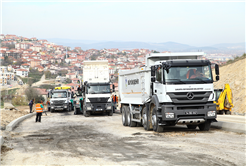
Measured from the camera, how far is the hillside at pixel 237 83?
28672 millimetres

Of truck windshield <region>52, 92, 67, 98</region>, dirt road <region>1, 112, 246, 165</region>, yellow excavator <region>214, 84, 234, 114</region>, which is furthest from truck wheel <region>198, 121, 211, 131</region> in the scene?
truck windshield <region>52, 92, 67, 98</region>

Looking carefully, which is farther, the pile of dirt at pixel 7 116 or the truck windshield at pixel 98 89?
the truck windshield at pixel 98 89

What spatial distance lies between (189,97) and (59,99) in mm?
25055

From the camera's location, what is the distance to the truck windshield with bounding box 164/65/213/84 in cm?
1269

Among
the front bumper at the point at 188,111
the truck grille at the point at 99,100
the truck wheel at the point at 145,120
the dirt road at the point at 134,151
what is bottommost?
the dirt road at the point at 134,151

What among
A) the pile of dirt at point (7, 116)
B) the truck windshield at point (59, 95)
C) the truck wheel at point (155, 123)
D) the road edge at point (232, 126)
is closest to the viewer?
the road edge at point (232, 126)

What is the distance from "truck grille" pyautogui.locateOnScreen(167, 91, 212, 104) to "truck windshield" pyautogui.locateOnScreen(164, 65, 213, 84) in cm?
Result: 46

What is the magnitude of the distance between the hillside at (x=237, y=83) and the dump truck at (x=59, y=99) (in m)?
17.7

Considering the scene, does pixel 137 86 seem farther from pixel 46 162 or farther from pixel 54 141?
pixel 46 162

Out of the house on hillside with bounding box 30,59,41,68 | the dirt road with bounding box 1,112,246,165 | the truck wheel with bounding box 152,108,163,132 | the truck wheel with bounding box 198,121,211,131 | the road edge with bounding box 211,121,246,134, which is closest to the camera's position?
the dirt road with bounding box 1,112,246,165

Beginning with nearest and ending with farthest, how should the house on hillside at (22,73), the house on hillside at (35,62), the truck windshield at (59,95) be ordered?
the truck windshield at (59,95) → the house on hillside at (22,73) → the house on hillside at (35,62)

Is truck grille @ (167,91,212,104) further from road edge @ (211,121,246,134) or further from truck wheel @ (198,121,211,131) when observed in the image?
road edge @ (211,121,246,134)

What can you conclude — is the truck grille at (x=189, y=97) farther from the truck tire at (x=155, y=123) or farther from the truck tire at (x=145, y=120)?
the truck tire at (x=145, y=120)

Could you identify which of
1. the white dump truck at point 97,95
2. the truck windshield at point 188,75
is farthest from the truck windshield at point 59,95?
the truck windshield at point 188,75
